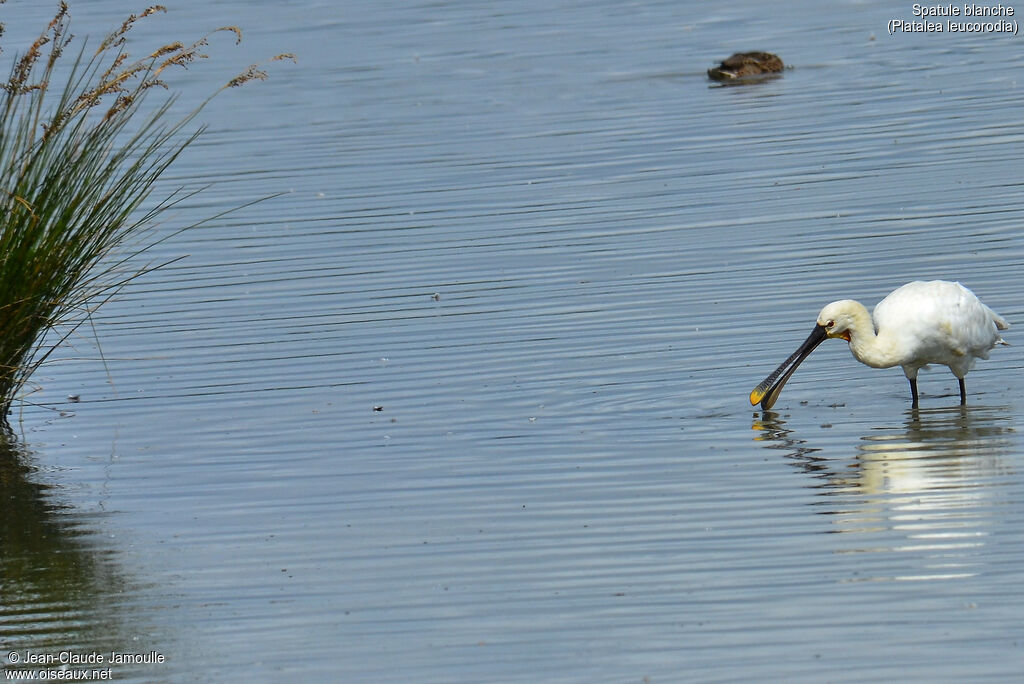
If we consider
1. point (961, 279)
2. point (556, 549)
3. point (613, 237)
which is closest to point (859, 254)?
point (961, 279)

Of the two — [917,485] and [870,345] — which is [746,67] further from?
[917,485]

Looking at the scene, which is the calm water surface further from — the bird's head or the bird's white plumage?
the bird's head

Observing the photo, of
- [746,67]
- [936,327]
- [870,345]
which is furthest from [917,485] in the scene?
[746,67]

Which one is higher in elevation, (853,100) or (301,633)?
(301,633)

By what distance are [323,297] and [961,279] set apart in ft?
14.4

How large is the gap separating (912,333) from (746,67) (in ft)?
36.9

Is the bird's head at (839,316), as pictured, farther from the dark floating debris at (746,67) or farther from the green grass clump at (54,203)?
the dark floating debris at (746,67)

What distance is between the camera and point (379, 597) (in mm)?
6770

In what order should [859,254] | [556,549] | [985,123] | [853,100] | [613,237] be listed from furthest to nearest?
[853,100] < [985,123] < [613,237] < [859,254] < [556,549]

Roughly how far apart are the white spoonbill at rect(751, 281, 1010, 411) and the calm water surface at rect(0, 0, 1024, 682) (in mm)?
210

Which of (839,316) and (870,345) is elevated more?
(839,316)

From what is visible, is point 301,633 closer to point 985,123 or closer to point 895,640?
point 895,640

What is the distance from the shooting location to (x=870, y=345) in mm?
9688

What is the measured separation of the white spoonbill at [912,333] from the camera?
31.1 ft
